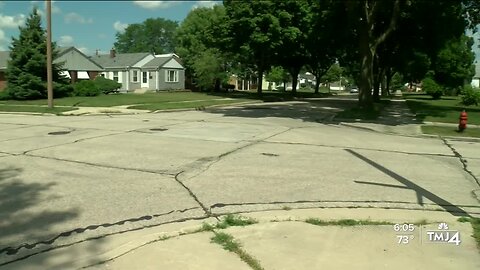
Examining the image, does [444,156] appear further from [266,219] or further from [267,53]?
[267,53]

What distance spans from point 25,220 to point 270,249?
3.02m

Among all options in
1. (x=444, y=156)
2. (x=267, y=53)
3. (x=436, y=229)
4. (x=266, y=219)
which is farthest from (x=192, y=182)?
(x=267, y=53)

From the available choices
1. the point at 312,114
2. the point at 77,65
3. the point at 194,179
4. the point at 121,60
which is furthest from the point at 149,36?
the point at 194,179

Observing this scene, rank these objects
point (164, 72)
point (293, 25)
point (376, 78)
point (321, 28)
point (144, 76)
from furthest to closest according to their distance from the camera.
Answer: point (144, 76) → point (164, 72) → point (376, 78) → point (293, 25) → point (321, 28)

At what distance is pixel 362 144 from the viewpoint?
12852 mm

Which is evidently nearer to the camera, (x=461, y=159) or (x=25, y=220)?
(x=25, y=220)

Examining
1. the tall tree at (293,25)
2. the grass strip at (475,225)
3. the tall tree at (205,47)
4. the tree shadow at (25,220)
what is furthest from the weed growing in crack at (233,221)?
the tall tree at (205,47)

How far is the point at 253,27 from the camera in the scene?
124 feet

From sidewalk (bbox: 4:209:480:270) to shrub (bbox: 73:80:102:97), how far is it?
1370 inches

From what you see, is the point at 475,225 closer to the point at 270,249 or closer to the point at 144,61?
the point at 270,249

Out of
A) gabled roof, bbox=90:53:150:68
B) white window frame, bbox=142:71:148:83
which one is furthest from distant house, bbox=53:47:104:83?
white window frame, bbox=142:71:148:83

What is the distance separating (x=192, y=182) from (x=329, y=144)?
6050 mm

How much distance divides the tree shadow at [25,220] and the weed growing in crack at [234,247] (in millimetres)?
1703

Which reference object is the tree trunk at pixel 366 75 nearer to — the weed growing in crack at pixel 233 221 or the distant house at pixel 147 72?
the weed growing in crack at pixel 233 221
